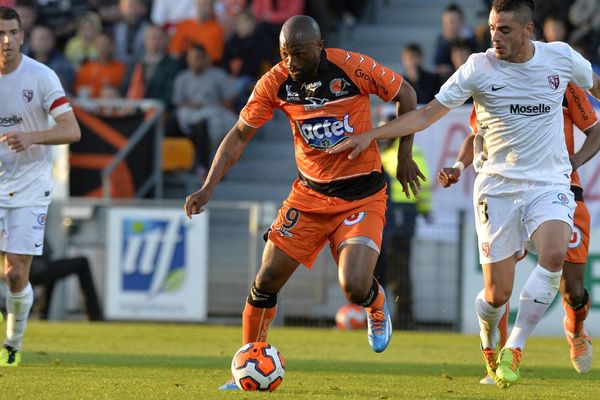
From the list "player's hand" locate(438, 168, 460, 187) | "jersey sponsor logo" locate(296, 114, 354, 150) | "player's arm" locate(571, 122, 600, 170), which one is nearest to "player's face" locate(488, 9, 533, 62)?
"player's hand" locate(438, 168, 460, 187)

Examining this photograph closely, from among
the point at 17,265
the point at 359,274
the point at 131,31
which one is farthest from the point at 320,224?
the point at 131,31

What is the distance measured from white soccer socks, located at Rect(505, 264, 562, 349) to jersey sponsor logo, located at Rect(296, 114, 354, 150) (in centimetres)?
163

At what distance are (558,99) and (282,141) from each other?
12017 millimetres

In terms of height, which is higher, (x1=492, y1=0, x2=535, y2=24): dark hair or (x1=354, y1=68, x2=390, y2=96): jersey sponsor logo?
(x1=492, y1=0, x2=535, y2=24): dark hair

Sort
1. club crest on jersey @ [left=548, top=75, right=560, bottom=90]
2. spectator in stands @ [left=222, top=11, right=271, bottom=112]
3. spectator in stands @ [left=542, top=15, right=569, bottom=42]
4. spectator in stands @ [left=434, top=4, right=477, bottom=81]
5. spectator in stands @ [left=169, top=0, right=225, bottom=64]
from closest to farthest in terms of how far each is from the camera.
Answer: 1. club crest on jersey @ [left=548, top=75, right=560, bottom=90]
2. spectator in stands @ [left=542, top=15, right=569, bottom=42]
3. spectator in stands @ [left=434, top=4, right=477, bottom=81]
4. spectator in stands @ [left=222, top=11, right=271, bottom=112]
5. spectator in stands @ [left=169, top=0, right=225, bottom=64]

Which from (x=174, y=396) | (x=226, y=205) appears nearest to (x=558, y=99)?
(x=174, y=396)

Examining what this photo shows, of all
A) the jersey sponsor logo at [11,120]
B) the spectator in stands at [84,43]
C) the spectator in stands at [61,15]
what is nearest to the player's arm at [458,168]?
the jersey sponsor logo at [11,120]

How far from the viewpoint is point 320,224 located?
9.16m

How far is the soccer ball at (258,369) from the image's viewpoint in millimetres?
8547

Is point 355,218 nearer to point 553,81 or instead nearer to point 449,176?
point 449,176

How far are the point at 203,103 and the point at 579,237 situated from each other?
9.77 metres

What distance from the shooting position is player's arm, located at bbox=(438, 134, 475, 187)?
912 cm

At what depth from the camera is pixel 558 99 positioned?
895 cm

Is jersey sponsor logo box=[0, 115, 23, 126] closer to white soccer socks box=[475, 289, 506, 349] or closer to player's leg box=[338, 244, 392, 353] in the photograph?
player's leg box=[338, 244, 392, 353]
